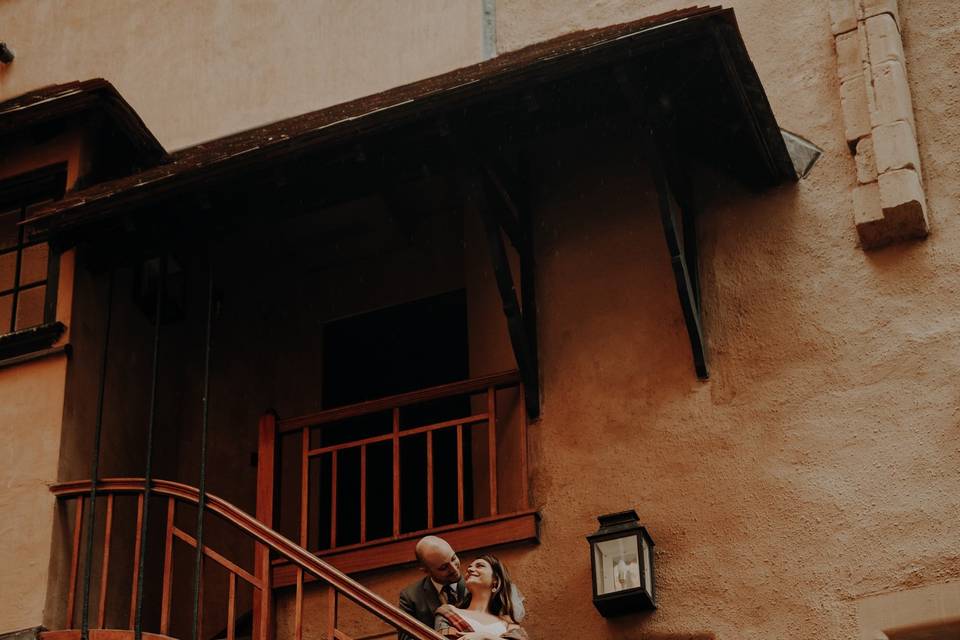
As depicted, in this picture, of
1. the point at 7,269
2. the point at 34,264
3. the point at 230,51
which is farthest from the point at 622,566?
the point at 230,51

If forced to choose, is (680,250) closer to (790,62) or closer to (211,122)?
(790,62)

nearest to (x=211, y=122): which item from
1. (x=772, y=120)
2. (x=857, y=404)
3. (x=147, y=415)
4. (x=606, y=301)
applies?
(x=147, y=415)

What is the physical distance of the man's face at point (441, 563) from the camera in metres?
10.8

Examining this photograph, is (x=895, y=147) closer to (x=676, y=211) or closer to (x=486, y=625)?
(x=676, y=211)

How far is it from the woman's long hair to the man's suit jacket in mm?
169

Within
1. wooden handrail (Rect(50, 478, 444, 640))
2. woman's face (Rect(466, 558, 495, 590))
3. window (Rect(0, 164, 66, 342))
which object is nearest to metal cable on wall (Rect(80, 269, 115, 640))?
wooden handrail (Rect(50, 478, 444, 640))

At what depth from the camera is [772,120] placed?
11633 millimetres

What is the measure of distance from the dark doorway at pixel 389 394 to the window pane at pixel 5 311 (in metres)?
2.17

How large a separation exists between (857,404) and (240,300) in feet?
16.0

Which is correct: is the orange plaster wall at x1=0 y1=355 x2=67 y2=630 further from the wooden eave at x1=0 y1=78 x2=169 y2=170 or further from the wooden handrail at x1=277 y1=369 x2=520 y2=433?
the wooden eave at x1=0 y1=78 x2=169 y2=170

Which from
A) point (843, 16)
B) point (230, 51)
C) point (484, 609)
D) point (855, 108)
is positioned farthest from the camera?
point (230, 51)

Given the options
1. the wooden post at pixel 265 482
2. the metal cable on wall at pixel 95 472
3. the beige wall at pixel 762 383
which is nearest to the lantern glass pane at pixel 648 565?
the beige wall at pixel 762 383

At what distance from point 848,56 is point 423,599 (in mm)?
4237

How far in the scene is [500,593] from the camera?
35.4 ft
